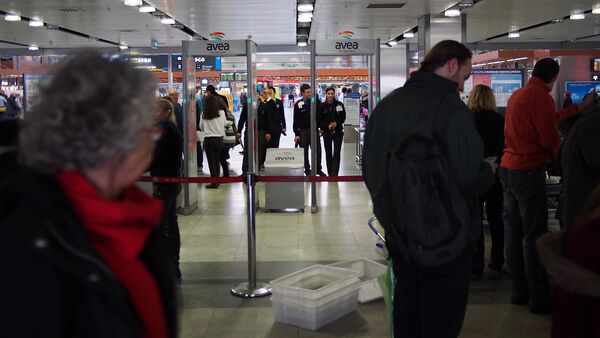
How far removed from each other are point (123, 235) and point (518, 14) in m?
13.5

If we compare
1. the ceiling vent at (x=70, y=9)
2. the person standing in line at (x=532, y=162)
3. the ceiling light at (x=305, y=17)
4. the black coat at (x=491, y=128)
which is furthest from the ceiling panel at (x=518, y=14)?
the person standing in line at (x=532, y=162)

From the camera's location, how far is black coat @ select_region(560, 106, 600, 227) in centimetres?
340

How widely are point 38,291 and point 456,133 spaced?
189 centimetres

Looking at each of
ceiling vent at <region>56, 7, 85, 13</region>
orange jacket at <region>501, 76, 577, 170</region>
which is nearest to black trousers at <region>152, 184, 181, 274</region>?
orange jacket at <region>501, 76, 577, 170</region>

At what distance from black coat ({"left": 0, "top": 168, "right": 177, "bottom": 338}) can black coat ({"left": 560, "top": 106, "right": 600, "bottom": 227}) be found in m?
2.83

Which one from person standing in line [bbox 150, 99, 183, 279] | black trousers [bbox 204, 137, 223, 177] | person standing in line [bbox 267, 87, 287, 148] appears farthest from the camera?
person standing in line [bbox 267, 87, 287, 148]

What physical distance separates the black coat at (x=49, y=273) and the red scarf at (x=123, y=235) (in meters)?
0.04

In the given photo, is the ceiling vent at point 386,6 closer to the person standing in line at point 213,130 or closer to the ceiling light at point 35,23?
the person standing in line at point 213,130

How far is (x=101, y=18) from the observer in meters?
12.9

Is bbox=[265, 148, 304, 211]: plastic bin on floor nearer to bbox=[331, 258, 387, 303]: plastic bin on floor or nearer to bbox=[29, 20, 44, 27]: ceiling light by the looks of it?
bbox=[331, 258, 387, 303]: plastic bin on floor

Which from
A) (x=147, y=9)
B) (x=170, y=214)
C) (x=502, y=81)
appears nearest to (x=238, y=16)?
(x=147, y=9)

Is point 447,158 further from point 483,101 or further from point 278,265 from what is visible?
point 278,265

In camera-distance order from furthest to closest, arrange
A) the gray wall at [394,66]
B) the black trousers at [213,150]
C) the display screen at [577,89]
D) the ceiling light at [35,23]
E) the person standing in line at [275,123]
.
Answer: the gray wall at [394,66], the display screen at [577,89], the ceiling light at [35,23], the person standing in line at [275,123], the black trousers at [213,150]

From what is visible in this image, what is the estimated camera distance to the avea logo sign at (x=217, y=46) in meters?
9.08
